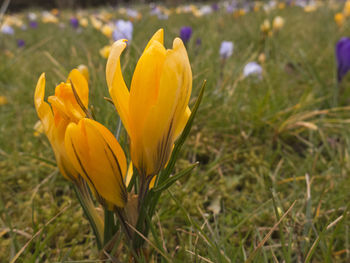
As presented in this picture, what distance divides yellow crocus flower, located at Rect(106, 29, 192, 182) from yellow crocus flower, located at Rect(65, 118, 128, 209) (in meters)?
0.04

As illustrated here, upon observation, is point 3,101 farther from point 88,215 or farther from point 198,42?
point 88,215

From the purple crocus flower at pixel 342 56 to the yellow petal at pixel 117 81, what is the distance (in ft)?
4.77

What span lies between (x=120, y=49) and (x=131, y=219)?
34 centimetres

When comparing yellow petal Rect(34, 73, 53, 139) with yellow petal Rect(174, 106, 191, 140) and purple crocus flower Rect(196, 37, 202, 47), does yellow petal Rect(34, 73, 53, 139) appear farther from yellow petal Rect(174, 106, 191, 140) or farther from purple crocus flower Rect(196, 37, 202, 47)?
purple crocus flower Rect(196, 37, 202, 47)

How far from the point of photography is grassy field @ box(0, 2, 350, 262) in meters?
0.80

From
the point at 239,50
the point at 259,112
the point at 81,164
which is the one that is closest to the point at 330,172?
the point at 259,112

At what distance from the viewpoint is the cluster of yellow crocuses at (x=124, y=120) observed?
1.53ft

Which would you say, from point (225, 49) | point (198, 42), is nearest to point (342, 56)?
point (225, 49)

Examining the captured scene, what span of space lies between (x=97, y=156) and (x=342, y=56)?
157 centimetres

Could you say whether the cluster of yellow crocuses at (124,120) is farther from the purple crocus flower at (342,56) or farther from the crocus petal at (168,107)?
the purple crocus flower at (342,56)

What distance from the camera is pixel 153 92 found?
18.8 inches

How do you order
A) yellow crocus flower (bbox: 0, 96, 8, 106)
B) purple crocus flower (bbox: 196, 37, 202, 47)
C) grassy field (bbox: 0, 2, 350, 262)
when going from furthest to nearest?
purple crocus flower (bbox: 196, 37, 202, 47) < yellow crocus flower (bbox: 0, 96, 8, 106) < grassy field (bbox: 0, 2, 350, 262)

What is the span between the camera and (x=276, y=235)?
3.25ft

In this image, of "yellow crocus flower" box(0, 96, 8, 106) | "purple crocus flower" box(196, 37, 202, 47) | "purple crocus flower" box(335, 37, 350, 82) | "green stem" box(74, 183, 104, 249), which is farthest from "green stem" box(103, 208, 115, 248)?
"purple crocus flower" box(196, 37, 202, 47)
